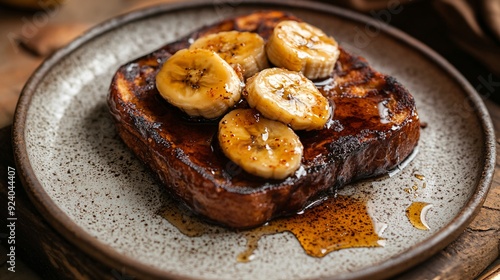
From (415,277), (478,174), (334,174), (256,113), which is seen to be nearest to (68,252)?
(256,113)

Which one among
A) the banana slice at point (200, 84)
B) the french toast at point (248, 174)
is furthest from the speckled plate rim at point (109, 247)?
the banana slice at point (200, 84)

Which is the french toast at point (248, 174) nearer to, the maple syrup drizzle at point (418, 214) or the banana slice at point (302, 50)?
the banana slice at point (302, 50)

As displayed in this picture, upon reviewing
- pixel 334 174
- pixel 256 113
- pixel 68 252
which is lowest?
pixel 68 252

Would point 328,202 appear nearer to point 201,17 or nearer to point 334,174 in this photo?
point 334,174

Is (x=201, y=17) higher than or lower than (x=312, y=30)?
lower

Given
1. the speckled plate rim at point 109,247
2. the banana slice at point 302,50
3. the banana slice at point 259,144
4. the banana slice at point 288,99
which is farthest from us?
the banana slice at point 302,50
